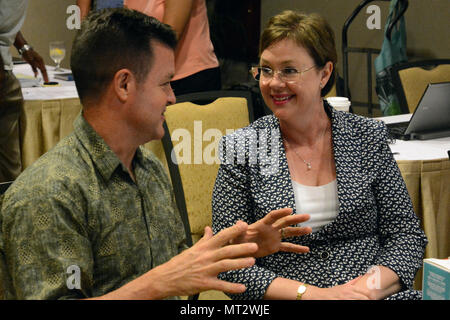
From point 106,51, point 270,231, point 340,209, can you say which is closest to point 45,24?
point 340,209

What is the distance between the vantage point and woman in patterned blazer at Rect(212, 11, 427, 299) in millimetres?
1596

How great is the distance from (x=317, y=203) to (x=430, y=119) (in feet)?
3.55

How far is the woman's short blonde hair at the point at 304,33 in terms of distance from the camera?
5.51ft

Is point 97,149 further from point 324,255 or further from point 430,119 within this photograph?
point 430,119

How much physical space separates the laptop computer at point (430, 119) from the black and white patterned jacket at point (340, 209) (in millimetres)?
770

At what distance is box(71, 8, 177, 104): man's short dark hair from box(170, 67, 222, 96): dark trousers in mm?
1489

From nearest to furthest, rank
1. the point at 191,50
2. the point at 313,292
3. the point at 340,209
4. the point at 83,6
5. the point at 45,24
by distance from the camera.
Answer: the point at 313,292, the point at 340,209, the point at 191,50, the point at 83,6, the point at 45,24

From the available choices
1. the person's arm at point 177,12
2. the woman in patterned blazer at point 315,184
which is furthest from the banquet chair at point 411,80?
the woman in patterned blazer at point 315,184

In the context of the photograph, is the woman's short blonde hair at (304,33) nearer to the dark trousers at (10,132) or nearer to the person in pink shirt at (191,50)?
the person in pink shirt at (191,50)

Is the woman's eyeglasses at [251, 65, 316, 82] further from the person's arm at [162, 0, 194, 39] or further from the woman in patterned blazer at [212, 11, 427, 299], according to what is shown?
the person's arm at [162, 0, 194, 39]

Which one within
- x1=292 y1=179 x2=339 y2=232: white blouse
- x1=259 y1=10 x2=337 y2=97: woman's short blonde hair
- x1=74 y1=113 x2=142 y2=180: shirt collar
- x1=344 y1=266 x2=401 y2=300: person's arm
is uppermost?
x1=259 y1=10 x2=337 y2=97: woman's short blonde hair

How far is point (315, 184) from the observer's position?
5.53 feet

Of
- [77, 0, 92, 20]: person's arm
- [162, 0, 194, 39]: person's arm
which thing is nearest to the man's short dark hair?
[162, 0, 194, 39]: person's arm
